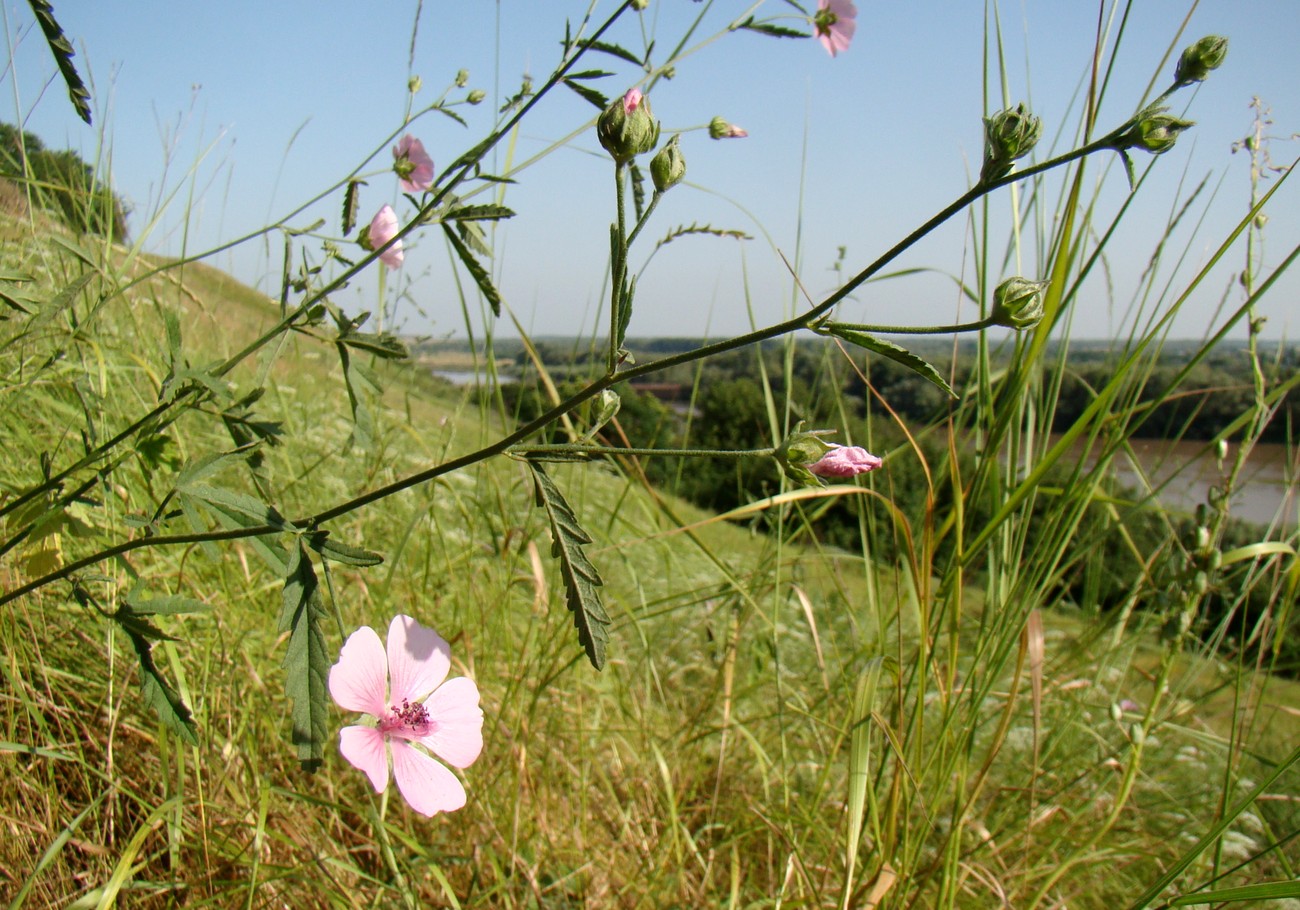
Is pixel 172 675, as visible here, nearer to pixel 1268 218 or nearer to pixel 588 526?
pixel 588 526

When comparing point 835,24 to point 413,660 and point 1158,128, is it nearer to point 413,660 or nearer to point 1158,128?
point 1158,128

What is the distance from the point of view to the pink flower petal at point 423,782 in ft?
2.24

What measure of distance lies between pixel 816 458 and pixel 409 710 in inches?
16.9

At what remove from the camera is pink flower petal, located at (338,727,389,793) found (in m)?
0.67

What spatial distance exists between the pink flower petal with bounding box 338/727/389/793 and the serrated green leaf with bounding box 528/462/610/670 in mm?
196

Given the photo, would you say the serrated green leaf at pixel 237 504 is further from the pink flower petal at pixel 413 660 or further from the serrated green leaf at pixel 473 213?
the serrated green leaf at pixel 473 213

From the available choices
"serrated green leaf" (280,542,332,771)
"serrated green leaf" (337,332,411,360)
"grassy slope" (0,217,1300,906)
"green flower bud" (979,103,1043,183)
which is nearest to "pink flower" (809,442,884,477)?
"green flower bud" (979,103,1043,183)

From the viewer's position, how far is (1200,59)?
2.17ft

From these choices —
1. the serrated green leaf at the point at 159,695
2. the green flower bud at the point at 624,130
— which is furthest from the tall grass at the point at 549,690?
the green flower bud at the point at 624,130

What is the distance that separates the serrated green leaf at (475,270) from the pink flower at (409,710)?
0.38 m

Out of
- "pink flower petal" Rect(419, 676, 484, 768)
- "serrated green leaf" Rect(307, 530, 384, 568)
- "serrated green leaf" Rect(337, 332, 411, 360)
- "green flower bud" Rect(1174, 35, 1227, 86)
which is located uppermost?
"green flower bud" Rect(1174, 35, 1227, 86)

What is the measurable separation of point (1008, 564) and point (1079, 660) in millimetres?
1021

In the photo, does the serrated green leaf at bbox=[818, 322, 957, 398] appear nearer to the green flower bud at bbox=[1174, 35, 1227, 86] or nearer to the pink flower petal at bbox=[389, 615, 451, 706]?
the green flower bud at bbox=[1174, 35, 1227, 86]

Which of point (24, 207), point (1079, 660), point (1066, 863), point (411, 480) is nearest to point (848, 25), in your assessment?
point (411, 480)
